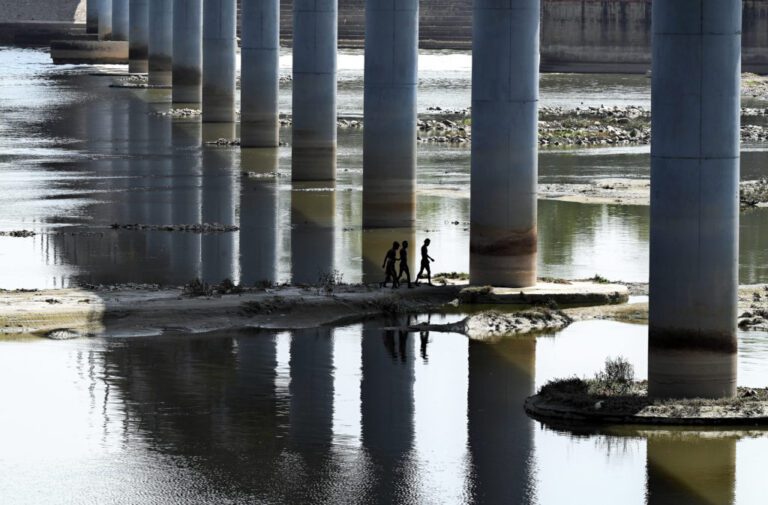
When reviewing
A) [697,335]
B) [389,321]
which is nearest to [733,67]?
[697,335]

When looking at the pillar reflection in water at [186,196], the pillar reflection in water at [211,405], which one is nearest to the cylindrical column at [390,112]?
the pillar reflection in water at [186,196]

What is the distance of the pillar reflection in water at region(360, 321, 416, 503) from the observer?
20703mm

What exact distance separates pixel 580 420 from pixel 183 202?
2516 centimetres

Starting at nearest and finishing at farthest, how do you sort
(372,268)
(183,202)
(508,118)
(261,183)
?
(508,118), (372,268), (183,202), (261,183)

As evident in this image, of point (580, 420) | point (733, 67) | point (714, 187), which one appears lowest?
point (580, 420)

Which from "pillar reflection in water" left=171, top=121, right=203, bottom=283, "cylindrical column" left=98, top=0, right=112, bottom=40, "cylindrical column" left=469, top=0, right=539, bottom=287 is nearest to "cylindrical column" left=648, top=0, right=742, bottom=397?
"cylindrical column" left=469, top=0, right=539, bottom=287

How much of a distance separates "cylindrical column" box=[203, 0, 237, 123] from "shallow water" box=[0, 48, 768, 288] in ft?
4.00

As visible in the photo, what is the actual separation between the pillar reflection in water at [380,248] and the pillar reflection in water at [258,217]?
1.87m

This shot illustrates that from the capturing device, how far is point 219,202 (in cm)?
4753

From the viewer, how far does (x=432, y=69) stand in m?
112

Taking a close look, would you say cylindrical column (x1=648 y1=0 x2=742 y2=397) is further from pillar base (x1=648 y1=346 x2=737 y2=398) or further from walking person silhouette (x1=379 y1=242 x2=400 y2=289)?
walking person silhouette (x1=379 y1=242 x2=400 y2=289)

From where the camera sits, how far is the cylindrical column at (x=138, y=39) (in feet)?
349

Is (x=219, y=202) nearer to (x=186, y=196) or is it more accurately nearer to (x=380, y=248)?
(x=186, y=196)

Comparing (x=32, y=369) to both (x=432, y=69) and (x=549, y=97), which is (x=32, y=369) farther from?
(x=432, y=69)
